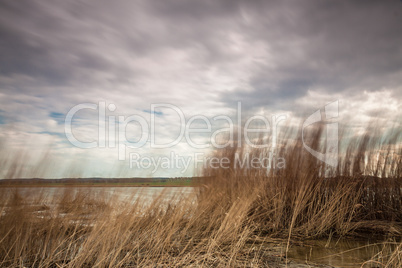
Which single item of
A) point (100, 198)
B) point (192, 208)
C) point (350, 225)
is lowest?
point (350, 225)

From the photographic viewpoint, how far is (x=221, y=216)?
4340 mm

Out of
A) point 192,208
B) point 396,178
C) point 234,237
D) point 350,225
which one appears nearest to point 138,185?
point 192,208

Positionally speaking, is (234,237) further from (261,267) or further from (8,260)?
(8,260)

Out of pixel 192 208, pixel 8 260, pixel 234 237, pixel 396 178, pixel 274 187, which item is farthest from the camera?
pixel 396 178

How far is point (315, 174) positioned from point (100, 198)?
343 centimetres

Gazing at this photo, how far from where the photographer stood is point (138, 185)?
3645 mm

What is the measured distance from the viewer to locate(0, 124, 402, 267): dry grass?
2.92 metres

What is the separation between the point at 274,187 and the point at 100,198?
2734 mm

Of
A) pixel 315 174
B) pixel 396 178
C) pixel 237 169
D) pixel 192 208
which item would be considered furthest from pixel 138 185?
pixel 396 178

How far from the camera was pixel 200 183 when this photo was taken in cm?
540

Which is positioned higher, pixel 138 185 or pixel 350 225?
pixel 138 185

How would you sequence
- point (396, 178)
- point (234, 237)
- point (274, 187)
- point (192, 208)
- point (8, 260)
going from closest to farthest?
point (8, 260), point (234, 237), point (192, 208), point (274, 187), point (396, 178)

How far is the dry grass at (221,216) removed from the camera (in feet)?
9.59

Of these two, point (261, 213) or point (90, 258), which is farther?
point (261, 213)
